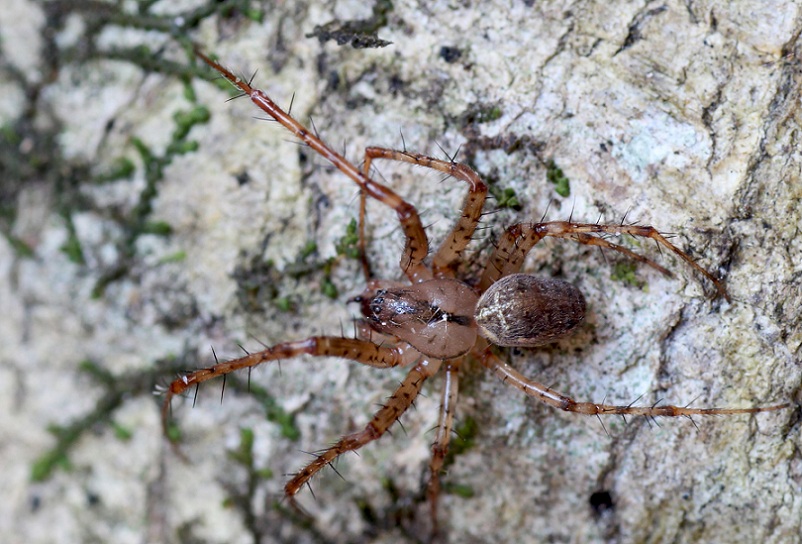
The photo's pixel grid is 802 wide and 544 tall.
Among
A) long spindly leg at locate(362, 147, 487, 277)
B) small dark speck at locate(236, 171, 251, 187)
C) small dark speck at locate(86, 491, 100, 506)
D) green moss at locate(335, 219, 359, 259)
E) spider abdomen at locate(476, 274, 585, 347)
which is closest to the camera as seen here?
spider abdomen at locate(476, 274, 585, 347)

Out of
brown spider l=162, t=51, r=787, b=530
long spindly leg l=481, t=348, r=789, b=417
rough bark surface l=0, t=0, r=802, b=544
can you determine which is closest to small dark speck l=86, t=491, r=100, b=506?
rough bark surface l=0, t=0, r=802, b=544

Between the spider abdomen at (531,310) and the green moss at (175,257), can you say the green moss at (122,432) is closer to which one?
the green moss at (175,257)

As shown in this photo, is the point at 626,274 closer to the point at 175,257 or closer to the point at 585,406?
the point at 585,406

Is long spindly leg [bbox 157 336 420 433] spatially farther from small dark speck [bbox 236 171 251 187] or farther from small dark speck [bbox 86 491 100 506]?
small dark speck [bbox 236 171 251 187]

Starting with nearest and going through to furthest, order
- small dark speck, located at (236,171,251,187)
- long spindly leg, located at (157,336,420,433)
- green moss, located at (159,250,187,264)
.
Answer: long spindly leg, located at (157,336,420,433) < small dark speck, located at (236,171,251,187) < green moss, located at (159,250,187,264)

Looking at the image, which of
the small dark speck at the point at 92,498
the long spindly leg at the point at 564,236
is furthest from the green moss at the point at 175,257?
the long spindly leg at the point at 564,236

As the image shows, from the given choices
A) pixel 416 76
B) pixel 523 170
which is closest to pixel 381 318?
pixel 523 170
